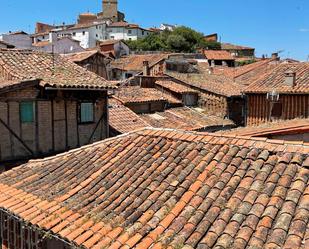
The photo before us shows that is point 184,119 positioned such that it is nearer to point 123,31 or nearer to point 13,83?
point 13,83

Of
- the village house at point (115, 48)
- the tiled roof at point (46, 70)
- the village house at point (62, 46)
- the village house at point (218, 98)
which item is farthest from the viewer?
the village house at point (115, 48)

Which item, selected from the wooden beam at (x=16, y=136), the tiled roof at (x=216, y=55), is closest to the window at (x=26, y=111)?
the wooden beam at (x=16, y=136)

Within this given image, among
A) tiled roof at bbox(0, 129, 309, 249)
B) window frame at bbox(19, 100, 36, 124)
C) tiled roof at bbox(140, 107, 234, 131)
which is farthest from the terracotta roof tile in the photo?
tiled roof at bbox(0, 129, 309, 249)

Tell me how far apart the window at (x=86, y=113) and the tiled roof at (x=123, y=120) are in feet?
8.77

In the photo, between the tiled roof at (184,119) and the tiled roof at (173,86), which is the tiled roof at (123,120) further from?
the tiled roof at (173,86)

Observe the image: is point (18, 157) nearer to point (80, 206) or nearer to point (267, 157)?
point (80, 206)

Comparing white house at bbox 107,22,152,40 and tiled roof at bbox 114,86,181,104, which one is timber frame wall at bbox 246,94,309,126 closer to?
tiled roof at bbox 114,86,181,104

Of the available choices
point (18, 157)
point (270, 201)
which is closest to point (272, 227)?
point (270, 201)

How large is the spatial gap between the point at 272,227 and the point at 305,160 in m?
1.93

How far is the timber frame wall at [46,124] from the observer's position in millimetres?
15070

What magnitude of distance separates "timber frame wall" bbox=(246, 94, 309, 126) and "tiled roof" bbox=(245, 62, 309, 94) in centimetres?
39

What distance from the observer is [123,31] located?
298 ft

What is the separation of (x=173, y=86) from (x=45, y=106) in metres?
17.1

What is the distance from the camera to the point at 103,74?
131ft
